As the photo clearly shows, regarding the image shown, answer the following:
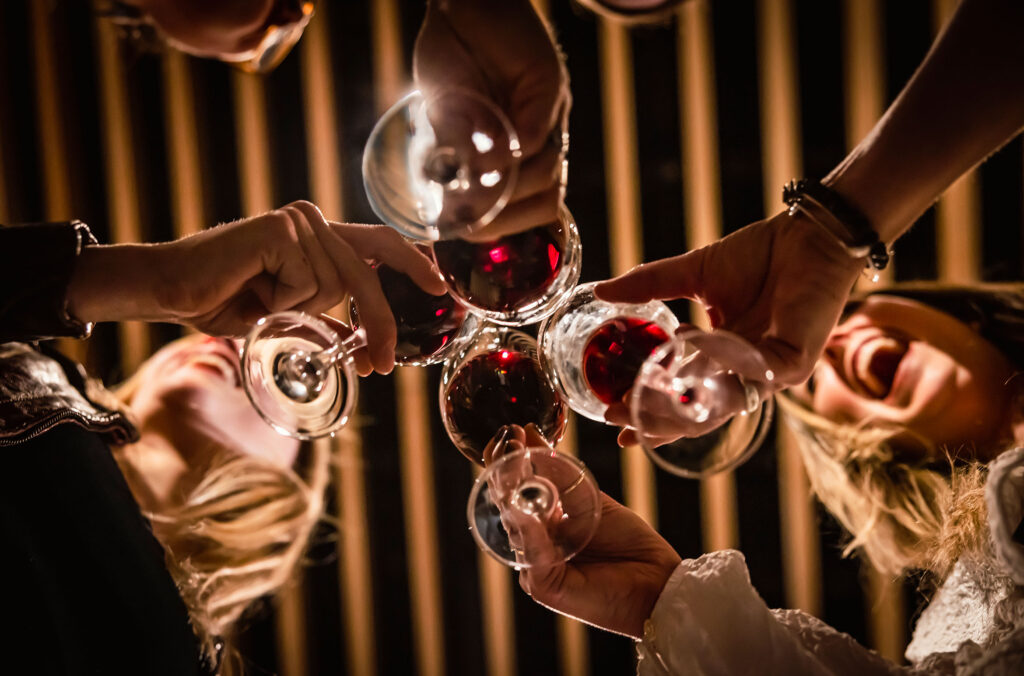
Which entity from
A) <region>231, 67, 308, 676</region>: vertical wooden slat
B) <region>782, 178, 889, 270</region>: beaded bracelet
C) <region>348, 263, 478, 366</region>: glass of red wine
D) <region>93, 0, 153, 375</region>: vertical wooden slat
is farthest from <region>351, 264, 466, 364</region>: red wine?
<region>93, 0, 153, 375</region>: vertical wooden slat

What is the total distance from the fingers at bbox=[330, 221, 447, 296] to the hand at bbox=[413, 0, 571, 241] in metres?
0.15

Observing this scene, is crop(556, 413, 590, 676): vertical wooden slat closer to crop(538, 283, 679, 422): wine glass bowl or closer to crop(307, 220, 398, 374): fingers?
crop(538, 283, 679, 422): wine glass bowl

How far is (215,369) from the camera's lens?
6.64 feet

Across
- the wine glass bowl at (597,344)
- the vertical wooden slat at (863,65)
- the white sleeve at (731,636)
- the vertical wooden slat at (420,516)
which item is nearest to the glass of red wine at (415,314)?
the wine glass bowl at (597,344)

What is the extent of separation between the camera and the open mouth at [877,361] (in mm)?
1817

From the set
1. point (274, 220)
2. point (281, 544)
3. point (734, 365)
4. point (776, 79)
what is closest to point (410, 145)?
point (274, 220)

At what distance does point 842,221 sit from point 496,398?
22.7 inches

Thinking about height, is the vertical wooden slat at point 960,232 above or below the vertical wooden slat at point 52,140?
below

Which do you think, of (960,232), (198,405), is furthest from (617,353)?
(960,232)

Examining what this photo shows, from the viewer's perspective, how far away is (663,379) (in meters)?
0.87

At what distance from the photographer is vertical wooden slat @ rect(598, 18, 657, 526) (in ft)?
8.11

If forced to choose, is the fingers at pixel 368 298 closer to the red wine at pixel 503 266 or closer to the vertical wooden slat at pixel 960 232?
the red wine at pixel 503 266

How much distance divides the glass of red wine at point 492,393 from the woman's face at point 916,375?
1.17 meters

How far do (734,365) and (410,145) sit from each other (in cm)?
53
